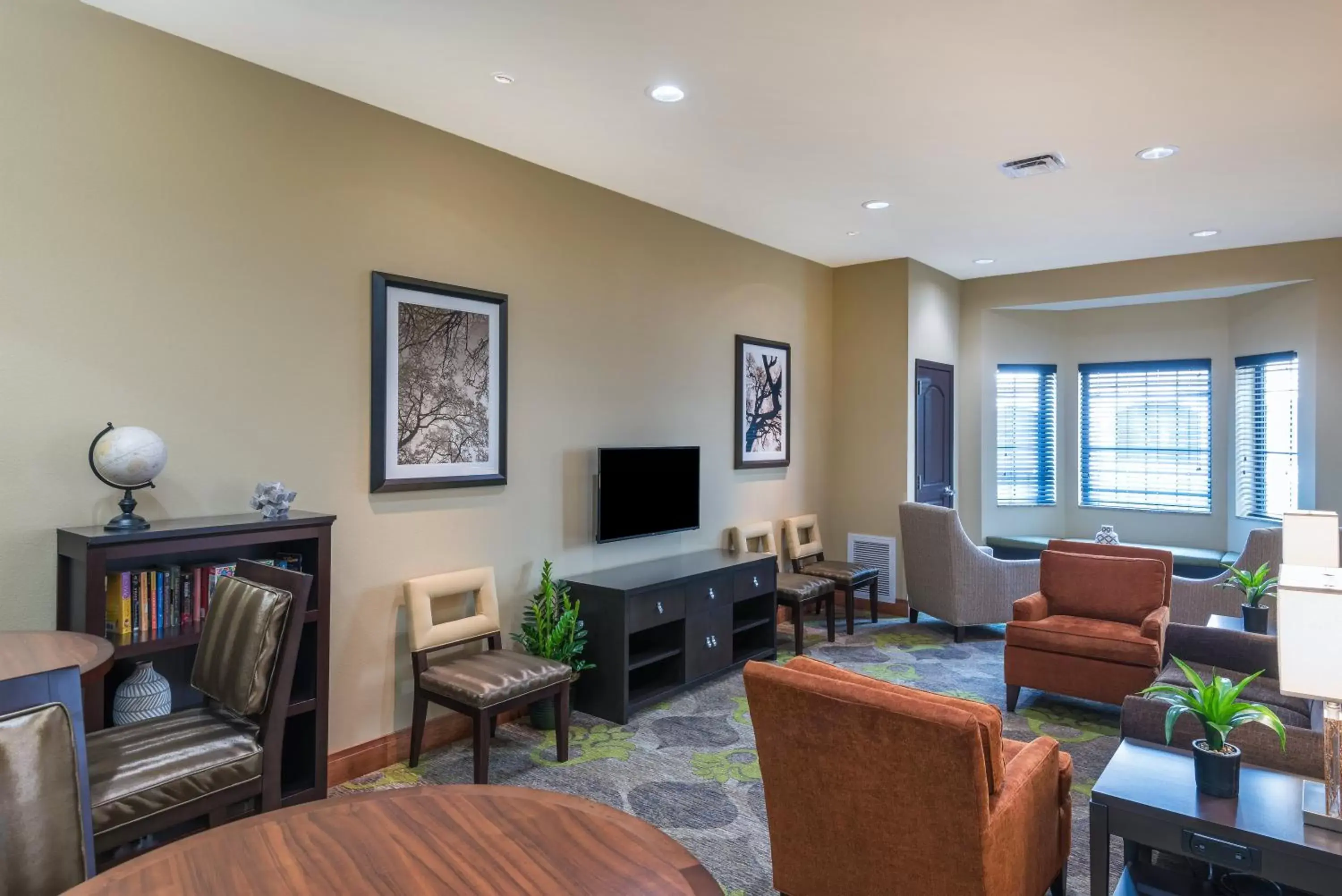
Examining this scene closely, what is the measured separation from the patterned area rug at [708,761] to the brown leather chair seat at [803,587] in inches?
18.6

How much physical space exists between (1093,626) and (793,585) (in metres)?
1.82

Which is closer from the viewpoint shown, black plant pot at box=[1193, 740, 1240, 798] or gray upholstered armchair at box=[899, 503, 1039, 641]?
black plant pot at box=[1193, 740, 1240, 798]

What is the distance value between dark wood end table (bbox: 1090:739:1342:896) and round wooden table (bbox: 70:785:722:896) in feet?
4.90

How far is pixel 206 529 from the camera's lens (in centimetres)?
257

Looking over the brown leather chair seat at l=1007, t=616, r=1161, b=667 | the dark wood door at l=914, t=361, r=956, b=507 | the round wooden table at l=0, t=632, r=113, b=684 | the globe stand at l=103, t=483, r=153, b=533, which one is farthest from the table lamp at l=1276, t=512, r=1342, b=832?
the dark wood door at l=914, t=361, r=956, b=507

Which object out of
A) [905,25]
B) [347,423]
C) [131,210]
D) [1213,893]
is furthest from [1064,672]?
[131,210]

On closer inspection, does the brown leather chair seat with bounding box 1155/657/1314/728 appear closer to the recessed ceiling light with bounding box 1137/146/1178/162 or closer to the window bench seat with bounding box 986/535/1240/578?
the recessed ceiling light with bounding box 1137/146/1178/162

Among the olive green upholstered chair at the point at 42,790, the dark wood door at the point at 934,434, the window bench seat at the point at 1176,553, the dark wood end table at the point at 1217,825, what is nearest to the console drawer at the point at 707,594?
the dark wood end table at the point at 1217,825

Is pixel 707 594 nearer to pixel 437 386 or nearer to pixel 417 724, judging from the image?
pixel 417 724

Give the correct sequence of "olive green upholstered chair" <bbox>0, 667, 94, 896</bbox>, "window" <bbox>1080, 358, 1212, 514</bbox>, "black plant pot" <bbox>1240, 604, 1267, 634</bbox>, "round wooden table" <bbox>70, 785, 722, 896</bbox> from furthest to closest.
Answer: "window" <bbox>1080, 358, 1212, 514</bbox> < "black plant pot" <bbox>1240, 604, 1267, 634</bbox> < "olive green upholstered chair" <bbox>0, 667, 94, 896</bbox> < "round wooden table" <bbox>70, 785, 722, 896</bbox>

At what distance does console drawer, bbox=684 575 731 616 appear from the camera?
4.40m

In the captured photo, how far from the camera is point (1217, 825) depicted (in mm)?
1957

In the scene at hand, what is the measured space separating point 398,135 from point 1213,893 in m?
3.96

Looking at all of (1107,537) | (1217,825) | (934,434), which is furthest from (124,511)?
(1107,537)
